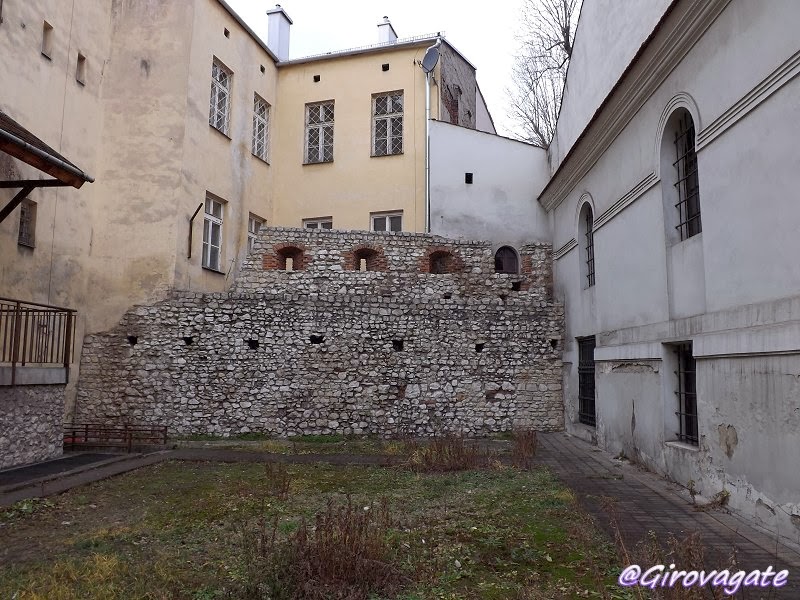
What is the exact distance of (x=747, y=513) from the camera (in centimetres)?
564

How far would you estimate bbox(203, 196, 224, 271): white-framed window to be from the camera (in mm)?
14031

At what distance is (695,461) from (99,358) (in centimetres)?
1121

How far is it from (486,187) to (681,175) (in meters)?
7.89

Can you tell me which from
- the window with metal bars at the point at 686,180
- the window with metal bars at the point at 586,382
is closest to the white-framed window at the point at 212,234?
the window with metal bars at the point at 586,382

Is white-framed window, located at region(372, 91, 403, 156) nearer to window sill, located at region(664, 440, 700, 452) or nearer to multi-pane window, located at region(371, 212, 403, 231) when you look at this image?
multi-pane window, located at region(371, 212, 403, 231)

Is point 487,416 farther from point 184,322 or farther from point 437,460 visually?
point 184,322

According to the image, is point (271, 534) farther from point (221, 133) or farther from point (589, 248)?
point (221, 133)

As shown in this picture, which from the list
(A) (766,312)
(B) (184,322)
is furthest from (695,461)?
(B) (184,322)

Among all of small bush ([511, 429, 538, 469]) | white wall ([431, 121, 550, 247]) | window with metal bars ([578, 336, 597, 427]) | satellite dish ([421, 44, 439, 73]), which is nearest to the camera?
small bush ([511, 429, 538, 469])

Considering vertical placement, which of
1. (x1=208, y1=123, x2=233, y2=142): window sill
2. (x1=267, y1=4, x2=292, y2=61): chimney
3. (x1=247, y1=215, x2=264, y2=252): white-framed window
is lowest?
(x1=247, y1=215, x2=264, y2=252): white-framed window

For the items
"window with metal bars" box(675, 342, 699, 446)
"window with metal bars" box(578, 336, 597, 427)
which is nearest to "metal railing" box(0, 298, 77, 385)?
"window with metal bars" box(578, 336, 597, 427)

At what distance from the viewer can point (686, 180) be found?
7.54m

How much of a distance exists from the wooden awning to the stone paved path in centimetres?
853

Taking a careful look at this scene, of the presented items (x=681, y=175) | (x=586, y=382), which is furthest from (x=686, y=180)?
(x=586, y=382)
